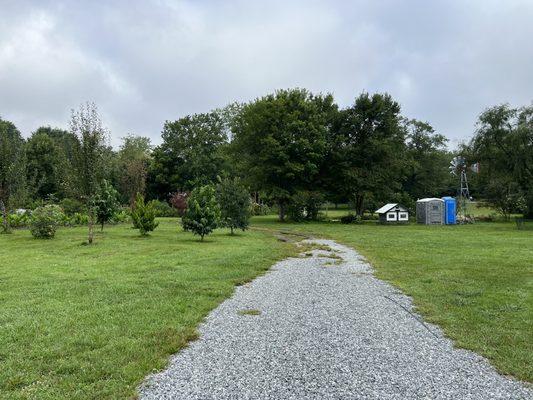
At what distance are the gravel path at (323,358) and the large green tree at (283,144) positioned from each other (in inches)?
1106

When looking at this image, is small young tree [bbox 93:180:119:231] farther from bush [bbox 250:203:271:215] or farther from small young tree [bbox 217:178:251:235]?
bush [bbox 250:203:271:215]

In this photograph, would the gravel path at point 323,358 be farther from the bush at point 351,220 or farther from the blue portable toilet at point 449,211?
the blue portable toilet at point 449,211

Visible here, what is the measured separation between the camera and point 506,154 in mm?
32562

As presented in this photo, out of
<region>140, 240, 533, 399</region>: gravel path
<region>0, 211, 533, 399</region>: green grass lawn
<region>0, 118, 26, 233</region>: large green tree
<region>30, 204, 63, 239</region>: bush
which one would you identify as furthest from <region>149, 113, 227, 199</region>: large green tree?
<region>140, 240, 533, 399</region>: gravel path

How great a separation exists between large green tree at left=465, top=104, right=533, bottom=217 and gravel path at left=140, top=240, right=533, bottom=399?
28.2 metres

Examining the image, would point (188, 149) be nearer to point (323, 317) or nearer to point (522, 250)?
point (522, 250)

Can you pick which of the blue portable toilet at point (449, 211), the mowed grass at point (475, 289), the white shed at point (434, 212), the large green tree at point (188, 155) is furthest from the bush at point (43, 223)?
the large green tree at point (188, 155)

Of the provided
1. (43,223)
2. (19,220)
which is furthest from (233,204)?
(19,220)

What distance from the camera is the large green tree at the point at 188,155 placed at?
5909cm

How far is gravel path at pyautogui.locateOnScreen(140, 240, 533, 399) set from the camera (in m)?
4.27

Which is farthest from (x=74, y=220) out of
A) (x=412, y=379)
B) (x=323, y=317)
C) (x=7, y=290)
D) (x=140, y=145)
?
(x=140, y=145)

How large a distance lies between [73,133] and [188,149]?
43.3m

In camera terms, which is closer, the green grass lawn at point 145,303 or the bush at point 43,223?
the green grass lawn at point 145,303

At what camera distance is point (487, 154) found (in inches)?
1332
